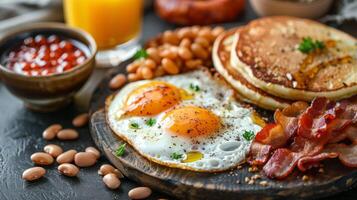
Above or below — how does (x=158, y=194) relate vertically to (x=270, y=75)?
below

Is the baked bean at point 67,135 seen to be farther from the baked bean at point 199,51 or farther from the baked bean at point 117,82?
the baked bean at point 199,51

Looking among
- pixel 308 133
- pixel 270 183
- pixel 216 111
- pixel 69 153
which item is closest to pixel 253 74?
pixel 216 111

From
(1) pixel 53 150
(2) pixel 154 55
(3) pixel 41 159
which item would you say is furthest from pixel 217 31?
(3) pixel 41 159

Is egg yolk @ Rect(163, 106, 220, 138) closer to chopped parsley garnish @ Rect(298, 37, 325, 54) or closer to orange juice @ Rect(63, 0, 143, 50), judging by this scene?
chopped parsley garnish @ Rect(298, 37, 325, 54)

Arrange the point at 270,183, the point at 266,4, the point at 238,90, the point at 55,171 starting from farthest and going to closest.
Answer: the point at 266,4 → the point at 238,90 → the point at 55,171 → the point at 270,183

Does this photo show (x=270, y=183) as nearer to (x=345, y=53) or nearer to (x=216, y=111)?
(x=216, y=111)

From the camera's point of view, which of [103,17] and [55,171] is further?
[103,17]
